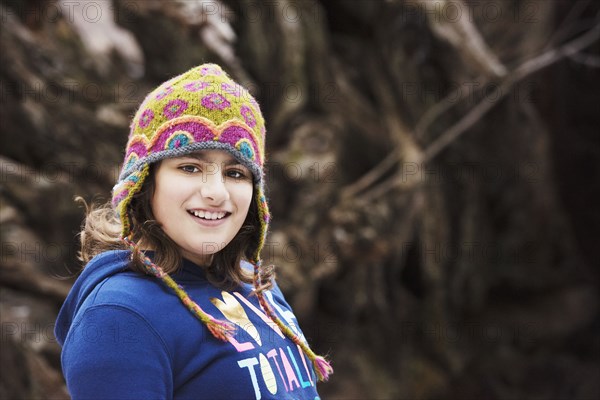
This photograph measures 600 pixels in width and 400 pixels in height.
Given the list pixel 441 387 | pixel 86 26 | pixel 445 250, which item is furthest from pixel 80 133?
pixel 441 387

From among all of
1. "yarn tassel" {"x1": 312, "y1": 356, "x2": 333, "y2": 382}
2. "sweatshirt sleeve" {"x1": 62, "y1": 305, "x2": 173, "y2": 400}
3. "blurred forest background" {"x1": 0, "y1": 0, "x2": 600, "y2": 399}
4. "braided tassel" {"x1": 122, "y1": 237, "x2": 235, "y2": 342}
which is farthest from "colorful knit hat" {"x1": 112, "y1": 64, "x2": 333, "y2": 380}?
"blurred forest background" {"x1": 0, "y1": 0, "x2": 600, "y2": 399}

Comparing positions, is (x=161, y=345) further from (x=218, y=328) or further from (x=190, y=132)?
(x=190, y=132)

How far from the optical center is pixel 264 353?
1.05 metres

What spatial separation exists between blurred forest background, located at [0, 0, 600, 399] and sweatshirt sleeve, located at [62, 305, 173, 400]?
136 centimetres

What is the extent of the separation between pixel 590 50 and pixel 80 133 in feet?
13.4

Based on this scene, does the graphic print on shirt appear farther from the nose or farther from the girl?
the nose

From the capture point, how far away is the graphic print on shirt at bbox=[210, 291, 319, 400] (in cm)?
100

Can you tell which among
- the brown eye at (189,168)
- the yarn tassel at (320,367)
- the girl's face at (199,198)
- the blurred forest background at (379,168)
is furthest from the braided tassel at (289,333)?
the blurred forest background at (379,168)

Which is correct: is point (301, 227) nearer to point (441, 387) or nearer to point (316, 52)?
point (316, 52)

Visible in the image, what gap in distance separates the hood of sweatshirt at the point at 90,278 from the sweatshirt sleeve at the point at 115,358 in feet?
0.29

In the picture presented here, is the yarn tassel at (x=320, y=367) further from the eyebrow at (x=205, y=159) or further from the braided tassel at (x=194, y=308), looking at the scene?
Answer: the eyebrow at (x=205, y=159)

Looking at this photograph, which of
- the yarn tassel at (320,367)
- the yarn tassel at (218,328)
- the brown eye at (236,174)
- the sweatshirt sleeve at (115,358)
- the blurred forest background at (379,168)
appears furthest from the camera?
the blurred forest background at (379,168)

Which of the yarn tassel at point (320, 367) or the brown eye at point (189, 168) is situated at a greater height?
the brown eye at point (189, 168)

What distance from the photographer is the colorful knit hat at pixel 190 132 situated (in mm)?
1023
